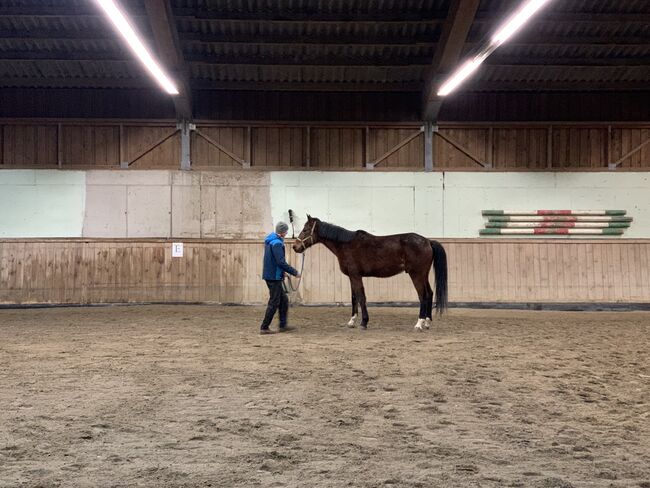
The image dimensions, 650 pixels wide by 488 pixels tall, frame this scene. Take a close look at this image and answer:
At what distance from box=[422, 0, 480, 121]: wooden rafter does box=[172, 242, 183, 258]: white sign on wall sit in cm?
681

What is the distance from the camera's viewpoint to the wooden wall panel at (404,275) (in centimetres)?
1418

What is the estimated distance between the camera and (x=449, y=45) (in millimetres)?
12117

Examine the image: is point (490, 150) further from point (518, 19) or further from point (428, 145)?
point (518, 19)

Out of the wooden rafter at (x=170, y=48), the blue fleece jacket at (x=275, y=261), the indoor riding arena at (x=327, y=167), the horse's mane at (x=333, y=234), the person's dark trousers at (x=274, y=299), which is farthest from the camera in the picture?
the indoor riding arena at (x=327, y=167)

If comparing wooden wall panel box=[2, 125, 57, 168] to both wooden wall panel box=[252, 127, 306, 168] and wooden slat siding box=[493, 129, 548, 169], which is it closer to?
wooden wall panel box=[252, 127, 306, 168]

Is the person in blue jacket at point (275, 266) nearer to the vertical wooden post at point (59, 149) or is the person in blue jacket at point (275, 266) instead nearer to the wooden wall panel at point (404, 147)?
the wooden wall panel at point (404, 147)

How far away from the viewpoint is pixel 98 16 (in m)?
12.1

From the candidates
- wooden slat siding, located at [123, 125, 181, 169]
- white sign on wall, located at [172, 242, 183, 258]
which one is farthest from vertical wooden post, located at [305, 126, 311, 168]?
white sign on wall, located at [172, 242, 183, 258]

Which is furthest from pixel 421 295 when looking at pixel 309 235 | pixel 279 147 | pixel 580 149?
pixel 580 149

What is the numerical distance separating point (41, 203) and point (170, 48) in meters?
5.14

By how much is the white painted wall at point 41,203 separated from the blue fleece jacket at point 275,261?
285 inches

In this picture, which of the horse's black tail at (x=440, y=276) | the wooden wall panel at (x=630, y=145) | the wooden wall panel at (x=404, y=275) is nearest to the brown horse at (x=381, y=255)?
the horse's black tail at (x=440, y=276)

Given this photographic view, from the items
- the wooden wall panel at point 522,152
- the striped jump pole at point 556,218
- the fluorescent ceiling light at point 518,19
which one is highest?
the fluorescent ceiling light at point 518,19

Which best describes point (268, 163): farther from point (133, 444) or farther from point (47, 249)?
point (133, 444)
